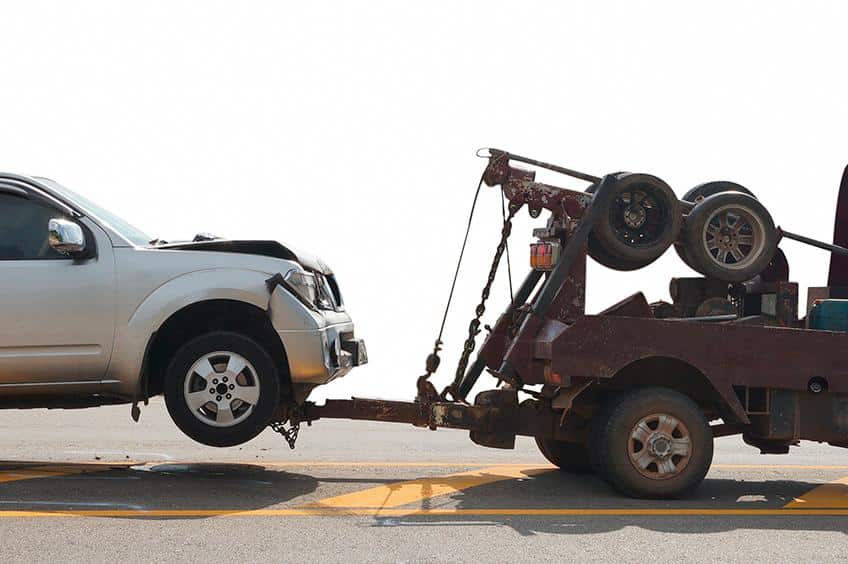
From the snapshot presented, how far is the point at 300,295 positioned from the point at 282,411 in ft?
3.06

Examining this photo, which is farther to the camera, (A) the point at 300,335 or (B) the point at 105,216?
(B) the point at 105,216

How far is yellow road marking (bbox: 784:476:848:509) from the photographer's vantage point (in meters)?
8.57

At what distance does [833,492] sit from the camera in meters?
Result: 9.27

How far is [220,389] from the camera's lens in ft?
27.5

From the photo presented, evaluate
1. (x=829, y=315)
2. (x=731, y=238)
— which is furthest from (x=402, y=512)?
(x=829, y=315)

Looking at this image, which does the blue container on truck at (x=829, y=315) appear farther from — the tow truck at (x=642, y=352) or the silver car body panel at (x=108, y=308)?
the silver car body panel at (x=108, y=308)

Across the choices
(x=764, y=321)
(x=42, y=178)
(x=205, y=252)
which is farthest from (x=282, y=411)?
(x=764, y=321)

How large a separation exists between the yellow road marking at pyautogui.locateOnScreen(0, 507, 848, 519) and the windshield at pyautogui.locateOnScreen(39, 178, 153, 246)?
2.20 m

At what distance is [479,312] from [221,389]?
6.92 feet

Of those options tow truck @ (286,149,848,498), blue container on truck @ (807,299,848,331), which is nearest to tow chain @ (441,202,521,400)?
tow truck @ (286,149,848,498)

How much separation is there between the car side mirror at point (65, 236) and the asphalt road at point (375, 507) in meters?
1.73

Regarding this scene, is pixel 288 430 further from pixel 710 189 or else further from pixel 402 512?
pixel 710 189

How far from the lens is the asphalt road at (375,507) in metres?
6.59

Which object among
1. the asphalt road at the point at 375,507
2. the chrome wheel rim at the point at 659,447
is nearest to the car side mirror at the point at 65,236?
the asphalt road at the point at 375,507
